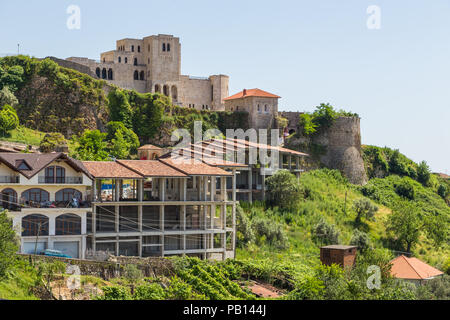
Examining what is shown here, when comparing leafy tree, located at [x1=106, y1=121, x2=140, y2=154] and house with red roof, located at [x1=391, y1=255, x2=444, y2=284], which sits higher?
leafy tree, located at [x1=106, y1=121, x2=140, y2=154]

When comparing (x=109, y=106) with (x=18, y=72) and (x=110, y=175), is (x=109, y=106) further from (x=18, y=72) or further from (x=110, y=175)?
(x=110, y=175)

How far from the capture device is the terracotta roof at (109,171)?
4419 centimetres

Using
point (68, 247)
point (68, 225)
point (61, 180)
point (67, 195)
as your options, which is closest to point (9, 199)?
point (61, 180)

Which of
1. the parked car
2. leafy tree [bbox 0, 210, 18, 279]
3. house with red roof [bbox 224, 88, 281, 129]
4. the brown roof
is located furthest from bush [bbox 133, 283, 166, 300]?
house with red roof [bbox 224, 88, 281, 129]

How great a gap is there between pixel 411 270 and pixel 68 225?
25.9 metres

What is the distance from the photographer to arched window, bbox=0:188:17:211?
40.6m

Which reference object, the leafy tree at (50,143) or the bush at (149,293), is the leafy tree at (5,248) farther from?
the leafy tree at (50,143)

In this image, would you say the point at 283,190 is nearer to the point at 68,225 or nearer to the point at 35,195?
the point at 68,225

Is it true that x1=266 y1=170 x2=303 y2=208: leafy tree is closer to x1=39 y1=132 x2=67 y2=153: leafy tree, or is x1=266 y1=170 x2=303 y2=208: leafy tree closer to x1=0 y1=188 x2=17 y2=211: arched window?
x1=39 y1=132 x2=67 y2=153: leafy tree

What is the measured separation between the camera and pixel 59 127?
7056 cm

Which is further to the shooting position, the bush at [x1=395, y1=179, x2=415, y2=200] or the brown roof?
the bush at [x1=395, y1=179, x2=415, y2=200]

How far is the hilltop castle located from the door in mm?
43890

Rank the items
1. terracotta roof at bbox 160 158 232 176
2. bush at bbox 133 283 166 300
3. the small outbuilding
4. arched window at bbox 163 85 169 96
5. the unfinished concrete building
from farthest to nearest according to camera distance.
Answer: arched window at bbox 163 85 169 96, terracotta roof at bbox 160 158 232 176, the small outbuilding, the unfinished concrete building, bush at bbox 133 283 166 300
